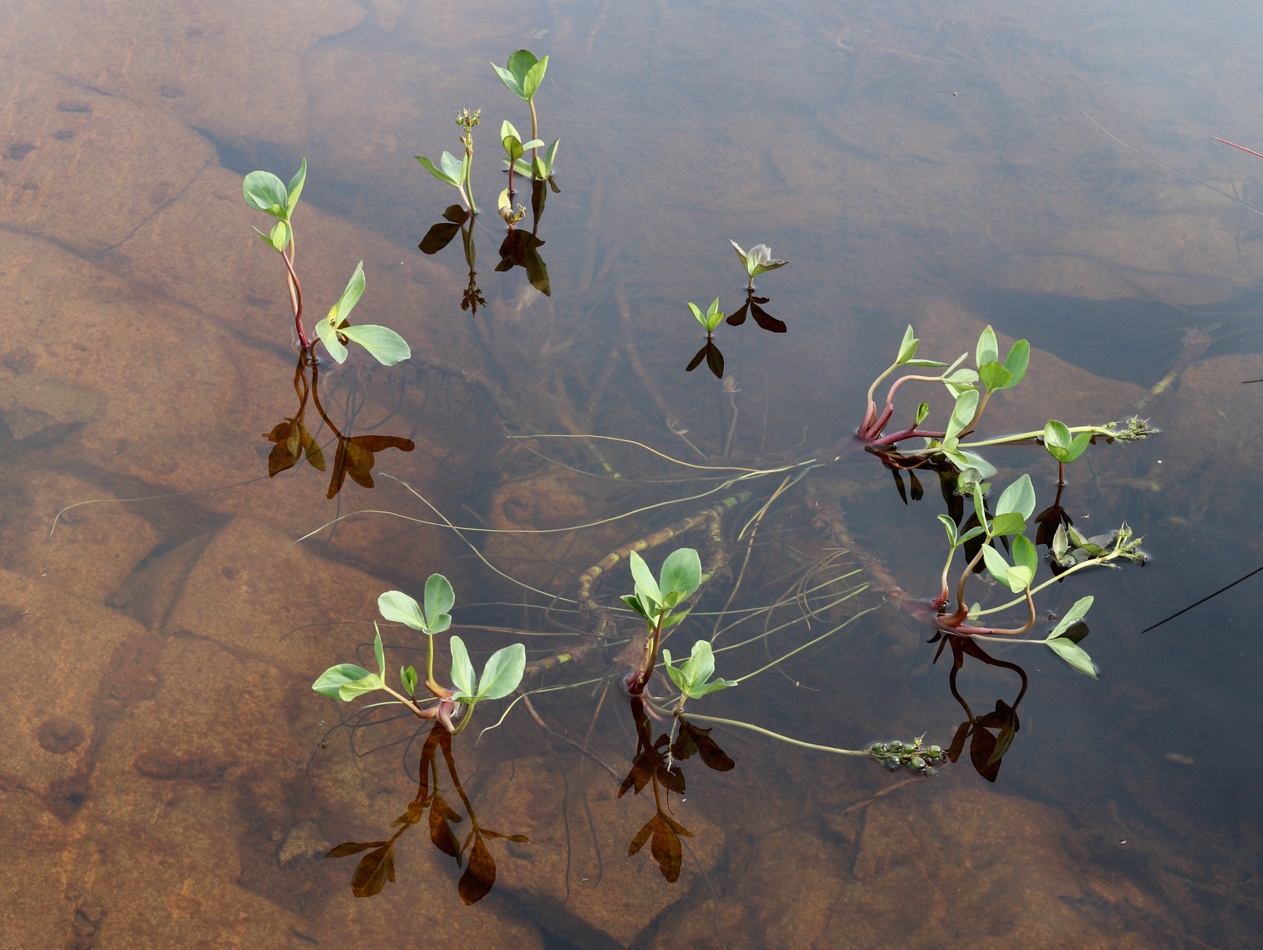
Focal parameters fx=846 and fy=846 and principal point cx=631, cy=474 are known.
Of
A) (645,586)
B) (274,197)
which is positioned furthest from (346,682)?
(274,197)

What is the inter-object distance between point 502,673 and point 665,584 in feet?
1.37

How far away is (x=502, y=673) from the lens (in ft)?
6.23

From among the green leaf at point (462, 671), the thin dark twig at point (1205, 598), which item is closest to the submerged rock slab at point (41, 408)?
the green leaf at point (462, 671)

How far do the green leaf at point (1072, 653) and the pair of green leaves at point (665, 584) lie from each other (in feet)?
3.09

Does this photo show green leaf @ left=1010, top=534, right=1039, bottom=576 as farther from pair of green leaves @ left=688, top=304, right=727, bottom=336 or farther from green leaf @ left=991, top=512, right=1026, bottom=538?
pair of green leaves @ left=688, top=304, right=727, bottom=336

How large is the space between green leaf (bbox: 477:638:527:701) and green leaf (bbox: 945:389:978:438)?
1441 millimetres

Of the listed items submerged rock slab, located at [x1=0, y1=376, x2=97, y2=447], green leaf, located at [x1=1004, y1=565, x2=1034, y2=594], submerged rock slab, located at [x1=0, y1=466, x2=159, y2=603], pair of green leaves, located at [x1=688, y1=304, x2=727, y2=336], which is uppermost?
green leaf, located at [x1=1004, y1=565, x2=1034, y2=594]

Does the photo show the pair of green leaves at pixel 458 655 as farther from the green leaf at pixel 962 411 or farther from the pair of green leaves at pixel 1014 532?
the green leaf at pixel 962 411

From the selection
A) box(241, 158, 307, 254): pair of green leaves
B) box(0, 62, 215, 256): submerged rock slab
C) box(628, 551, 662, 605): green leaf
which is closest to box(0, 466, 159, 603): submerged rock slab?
box(241, 158, 307, 254): pair of green leaves

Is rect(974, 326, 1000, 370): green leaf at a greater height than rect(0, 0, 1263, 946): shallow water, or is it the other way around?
rect(974, 326, 1000, 370): green leaf

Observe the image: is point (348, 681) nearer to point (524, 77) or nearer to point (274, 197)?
point (274, 197)

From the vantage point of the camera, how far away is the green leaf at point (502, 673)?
1879 millimetres

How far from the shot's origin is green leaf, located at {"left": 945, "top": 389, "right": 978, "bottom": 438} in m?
2.47

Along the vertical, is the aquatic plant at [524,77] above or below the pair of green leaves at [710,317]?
above
